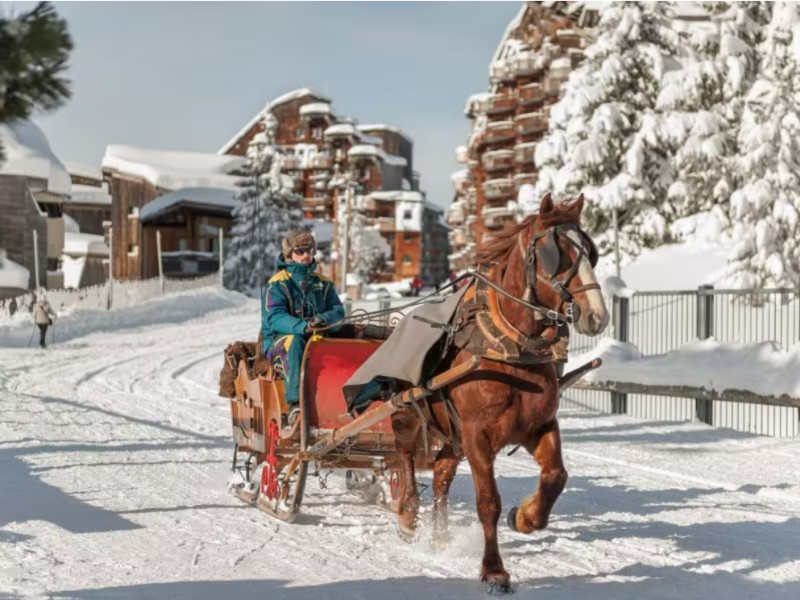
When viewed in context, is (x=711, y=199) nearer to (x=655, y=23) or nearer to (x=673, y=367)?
(x=655, y=23)

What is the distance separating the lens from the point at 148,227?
2457 inches

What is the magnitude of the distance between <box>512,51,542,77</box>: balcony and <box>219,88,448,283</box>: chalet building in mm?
25790

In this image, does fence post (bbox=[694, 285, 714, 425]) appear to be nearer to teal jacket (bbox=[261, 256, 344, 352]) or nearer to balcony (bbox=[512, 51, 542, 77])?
teal jacket (bbox=[261, 256, 344, 352])

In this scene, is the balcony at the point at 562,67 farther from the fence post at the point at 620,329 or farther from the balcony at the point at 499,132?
the fence post at the point at 620,329

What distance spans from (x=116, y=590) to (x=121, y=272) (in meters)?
57.1

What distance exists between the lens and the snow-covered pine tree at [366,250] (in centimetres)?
8181

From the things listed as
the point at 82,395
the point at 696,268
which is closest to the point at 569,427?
the point at 82,395

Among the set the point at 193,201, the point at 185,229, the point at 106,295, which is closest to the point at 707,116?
the point at 106,295

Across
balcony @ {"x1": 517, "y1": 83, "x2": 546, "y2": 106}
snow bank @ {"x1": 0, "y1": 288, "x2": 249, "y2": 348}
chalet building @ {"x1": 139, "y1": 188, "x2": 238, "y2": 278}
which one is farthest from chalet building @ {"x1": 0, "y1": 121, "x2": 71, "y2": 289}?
balcony @ {"x1": 517, "y1": 83, "x2": 546, "y2": 106}

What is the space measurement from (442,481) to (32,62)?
5051 mm

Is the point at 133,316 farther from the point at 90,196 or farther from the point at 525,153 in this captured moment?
the point at 90,196

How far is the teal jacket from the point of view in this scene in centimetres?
872

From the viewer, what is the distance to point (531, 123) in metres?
56.8

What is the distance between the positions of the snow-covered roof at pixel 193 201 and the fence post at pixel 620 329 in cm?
4621
